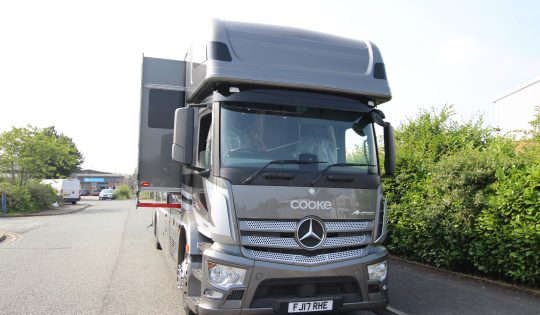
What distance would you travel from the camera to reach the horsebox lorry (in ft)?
13.9

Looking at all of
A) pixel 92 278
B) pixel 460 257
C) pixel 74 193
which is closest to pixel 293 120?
pixel 460 257

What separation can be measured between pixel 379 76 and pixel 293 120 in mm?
1315

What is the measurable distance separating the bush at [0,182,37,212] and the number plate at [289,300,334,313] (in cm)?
2814

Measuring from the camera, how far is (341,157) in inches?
192

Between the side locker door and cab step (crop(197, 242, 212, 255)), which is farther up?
the side locker door

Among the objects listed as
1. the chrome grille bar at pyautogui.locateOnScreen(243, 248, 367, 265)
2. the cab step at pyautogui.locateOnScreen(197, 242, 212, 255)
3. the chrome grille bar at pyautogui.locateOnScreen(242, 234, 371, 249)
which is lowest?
the chrome grille bar at pyautogui.locateOnScreen(243, 248, 367, 265)

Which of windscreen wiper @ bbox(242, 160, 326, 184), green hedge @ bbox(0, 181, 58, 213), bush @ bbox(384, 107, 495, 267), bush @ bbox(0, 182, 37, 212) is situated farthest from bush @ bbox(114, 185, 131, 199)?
windscreen wiper @ bbox(242, 160, 326, 184)

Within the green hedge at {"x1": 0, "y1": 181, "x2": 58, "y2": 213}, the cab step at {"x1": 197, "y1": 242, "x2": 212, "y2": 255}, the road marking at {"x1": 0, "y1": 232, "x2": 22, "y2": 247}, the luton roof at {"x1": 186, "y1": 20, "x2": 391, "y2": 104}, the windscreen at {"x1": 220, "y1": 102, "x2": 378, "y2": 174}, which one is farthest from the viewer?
the green hedge at {"x1": 0, "y1": 181, "x2": 58, "y2": 213}

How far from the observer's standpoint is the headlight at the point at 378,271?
4.64m

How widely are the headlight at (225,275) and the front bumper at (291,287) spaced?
55mm

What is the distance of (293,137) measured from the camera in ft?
15.5

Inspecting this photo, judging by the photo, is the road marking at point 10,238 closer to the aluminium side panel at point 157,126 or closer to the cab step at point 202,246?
the aluminium side panel at point 157,126

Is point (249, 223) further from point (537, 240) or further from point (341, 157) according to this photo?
point (537, 240)

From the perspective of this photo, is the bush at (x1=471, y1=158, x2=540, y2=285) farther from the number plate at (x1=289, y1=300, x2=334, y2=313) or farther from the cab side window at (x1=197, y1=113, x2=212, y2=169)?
the cab side window at (x1=197, y1=113, x2=212, y2=169)
